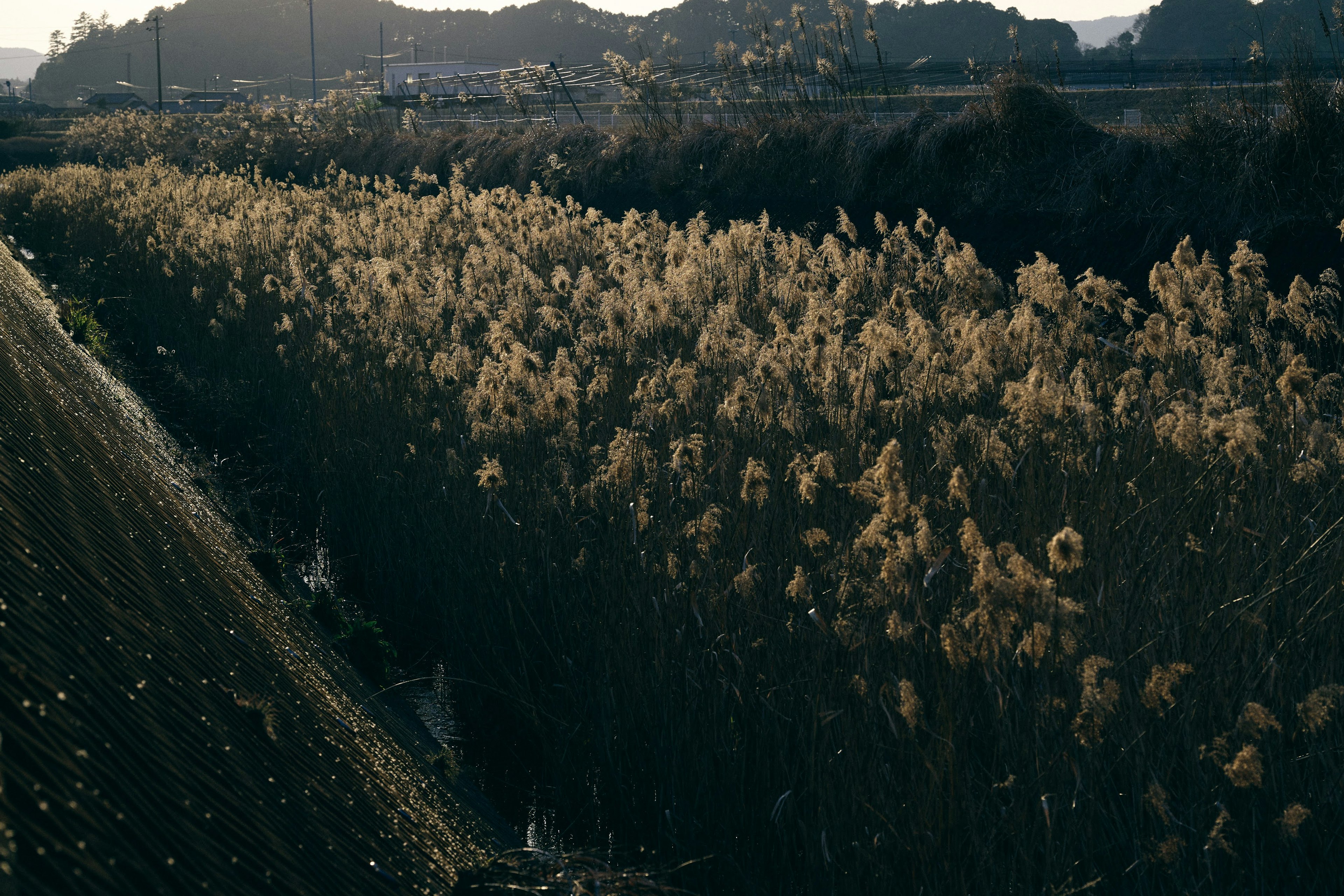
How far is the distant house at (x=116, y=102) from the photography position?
72625mm

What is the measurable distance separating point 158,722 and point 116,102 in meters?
112

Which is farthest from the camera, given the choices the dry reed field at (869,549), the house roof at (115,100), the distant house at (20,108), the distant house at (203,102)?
the house roof at (115,100)

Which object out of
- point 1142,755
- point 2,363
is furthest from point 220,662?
point 1142,755

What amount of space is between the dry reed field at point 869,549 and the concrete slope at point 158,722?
86cm

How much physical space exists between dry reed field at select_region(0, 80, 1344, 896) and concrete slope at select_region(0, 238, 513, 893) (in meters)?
0.86

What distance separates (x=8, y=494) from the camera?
107 centimetres

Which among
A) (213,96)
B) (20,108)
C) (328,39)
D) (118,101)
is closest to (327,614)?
(20,108)

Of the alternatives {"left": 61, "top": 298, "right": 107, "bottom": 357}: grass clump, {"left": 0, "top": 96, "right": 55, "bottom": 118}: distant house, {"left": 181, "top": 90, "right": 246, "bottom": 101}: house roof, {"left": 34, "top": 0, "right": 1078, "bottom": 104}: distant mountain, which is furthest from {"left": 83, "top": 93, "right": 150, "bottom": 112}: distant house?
{"left": 61, "top": 298, "right": 107, "bottom": 357}: grass clump

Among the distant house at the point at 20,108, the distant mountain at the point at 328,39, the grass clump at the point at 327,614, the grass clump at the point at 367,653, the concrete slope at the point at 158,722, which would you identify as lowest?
the grass clump at the point at 367,653

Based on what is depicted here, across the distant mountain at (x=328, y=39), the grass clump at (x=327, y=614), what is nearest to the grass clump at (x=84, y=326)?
the grass clump at (x=327, y=614)

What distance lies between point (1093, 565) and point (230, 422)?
540 cm

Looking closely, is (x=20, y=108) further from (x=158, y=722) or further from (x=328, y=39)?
(x=328, y=39)

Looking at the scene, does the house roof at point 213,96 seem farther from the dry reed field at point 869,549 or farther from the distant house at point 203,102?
the dry reed field at point 869,549

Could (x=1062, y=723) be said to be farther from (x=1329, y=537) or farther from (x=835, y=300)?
(x=835, y=300)
